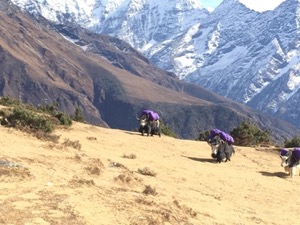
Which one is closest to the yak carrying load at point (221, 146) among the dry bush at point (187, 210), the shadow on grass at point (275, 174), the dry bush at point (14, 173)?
the shadow on grass at point (275, 174)

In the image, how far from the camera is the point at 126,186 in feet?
59.0

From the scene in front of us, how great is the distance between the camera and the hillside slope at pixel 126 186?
1410 centimetres

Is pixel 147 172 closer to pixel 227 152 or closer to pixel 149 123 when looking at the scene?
pixel 227 152

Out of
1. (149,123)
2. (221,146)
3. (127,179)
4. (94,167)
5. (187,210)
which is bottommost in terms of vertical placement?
(187,210)

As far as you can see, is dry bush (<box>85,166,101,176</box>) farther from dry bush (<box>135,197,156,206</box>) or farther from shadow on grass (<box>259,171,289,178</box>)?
shadow on grass (<box>259,171,289,178</box>)

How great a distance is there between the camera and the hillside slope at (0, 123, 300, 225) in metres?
14.1

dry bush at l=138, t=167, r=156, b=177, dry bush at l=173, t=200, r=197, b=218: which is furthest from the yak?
dry bush at l=173, t=200, r=197, b=218

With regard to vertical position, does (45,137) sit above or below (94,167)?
above

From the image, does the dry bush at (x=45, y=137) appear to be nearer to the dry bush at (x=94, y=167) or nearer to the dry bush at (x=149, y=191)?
the dry bush at (x=94, y=167)

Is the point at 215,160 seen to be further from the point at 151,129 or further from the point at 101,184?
the point at 101,184

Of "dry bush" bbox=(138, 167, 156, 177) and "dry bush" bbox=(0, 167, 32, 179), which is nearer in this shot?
"dry bush" bbox=(0, 167, 32, 179)

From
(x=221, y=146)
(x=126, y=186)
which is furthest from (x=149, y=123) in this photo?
(x=126, y=186)

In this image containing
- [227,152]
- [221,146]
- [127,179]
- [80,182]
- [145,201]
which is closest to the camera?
[145,201]

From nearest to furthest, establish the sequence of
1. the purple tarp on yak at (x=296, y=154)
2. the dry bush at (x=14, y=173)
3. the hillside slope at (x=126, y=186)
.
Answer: the hillside slope at (x=126, y=186), the dry bush at (x=14, y=173), the purple tarp on yak at (x=296, y=154)
